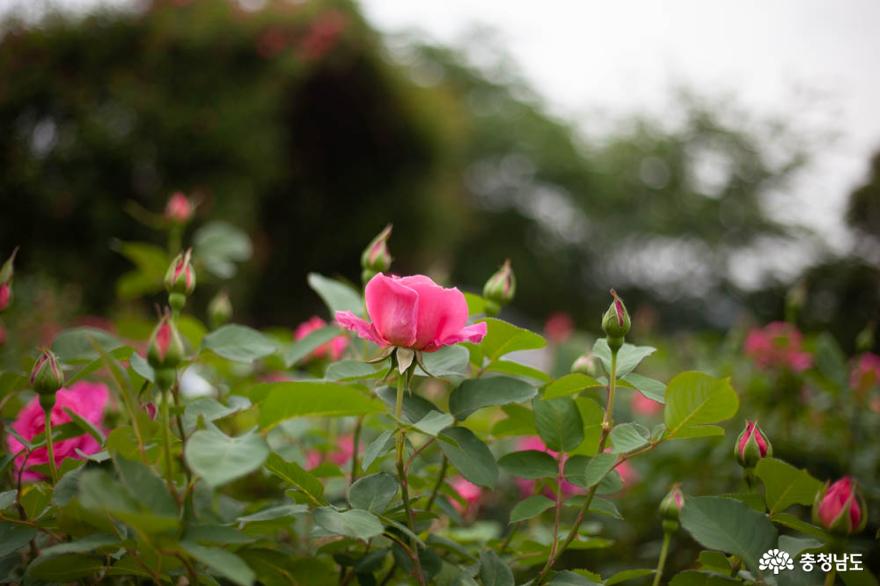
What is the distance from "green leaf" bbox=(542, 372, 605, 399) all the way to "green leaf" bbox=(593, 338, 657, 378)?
0.07 ft

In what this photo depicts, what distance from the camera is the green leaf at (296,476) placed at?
22.0 inches

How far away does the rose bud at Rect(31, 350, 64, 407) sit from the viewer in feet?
1.91

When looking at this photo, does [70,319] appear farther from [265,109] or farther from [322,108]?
[322,108]

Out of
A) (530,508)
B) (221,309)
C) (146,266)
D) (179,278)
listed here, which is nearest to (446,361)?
(530,508)

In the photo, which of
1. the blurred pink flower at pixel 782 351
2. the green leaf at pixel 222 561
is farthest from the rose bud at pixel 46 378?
the blurred pink flower at pixel 782 351

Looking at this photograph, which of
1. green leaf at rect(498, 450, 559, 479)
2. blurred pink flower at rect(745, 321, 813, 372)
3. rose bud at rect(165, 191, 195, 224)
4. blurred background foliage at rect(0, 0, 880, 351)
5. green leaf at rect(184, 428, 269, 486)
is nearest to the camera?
green leaf at rect(184, 428, 269, 486)

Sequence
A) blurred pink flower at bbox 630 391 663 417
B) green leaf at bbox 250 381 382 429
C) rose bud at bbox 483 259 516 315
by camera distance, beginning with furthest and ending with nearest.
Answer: blurred pink flower at bbox 630 391 663 417 < rose bud at bbox 483 259 516 315 < green leaf at bbox 250 381 382 429

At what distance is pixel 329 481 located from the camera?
913 millimetres

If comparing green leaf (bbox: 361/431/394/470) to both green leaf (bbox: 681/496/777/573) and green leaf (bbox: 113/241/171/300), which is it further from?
green leaf (bbox: 113/241/171/300)

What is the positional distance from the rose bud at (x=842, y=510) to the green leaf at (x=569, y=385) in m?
0.18

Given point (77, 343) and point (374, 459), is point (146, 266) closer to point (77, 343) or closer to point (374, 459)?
point (77, 343)

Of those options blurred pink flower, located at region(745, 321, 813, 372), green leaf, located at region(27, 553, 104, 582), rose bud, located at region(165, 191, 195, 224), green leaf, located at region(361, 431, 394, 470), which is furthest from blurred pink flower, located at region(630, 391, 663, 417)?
green leaf, located at region(27, 553, 104, 582)

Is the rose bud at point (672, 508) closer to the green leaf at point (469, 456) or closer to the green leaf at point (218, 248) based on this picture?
the green leaf at point (469, 456)

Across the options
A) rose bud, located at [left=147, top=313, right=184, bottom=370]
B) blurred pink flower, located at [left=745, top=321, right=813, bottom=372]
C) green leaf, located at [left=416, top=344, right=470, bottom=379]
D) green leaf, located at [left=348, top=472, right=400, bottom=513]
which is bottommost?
blurred pink flower, located at [left=745, top=321, right=813, bottom=372]
